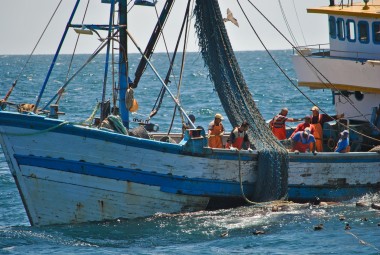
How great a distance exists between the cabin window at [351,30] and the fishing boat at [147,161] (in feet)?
12.1

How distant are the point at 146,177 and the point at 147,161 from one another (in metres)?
0.36

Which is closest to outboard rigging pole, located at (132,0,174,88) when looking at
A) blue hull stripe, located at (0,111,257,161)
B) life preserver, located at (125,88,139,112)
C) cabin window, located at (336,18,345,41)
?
life preserver, located at (125,88,139,112)

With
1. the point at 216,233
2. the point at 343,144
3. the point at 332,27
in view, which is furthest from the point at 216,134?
the point at 332,27

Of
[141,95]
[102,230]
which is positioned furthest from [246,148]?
[141,95]

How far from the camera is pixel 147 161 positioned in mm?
20531

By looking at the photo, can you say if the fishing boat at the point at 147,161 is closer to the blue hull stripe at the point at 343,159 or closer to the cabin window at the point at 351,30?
the blue hull stripe at the point at 343,159

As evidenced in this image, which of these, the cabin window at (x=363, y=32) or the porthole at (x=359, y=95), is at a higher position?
the cabin window at (x=363, y=32)

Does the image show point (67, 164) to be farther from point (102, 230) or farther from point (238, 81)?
point (238, 81)

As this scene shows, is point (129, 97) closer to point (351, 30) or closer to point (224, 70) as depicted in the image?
point (224, 70)

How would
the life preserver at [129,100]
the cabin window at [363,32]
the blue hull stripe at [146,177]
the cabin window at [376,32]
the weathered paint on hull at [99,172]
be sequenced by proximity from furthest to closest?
the cabin window at [363,32]
the cabin window at [376,32]
the life preserver at [129,100]
the blue hull stripe at [146,177]
the weathered paint on hull at [99,172]

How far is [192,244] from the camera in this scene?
19094mm

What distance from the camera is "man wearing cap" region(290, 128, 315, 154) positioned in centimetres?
2231

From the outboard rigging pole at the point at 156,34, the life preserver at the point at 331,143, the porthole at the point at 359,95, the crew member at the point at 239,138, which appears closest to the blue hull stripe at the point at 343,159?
the crew member at the point at 239,138

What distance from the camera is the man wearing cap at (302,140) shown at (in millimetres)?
22312
